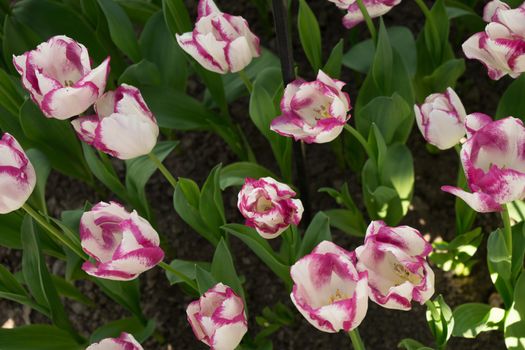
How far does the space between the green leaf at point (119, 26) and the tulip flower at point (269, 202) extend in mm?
530

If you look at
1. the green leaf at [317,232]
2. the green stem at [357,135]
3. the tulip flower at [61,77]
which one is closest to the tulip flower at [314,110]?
the green stem at [357,135]

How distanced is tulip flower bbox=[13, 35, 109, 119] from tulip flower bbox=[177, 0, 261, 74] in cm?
15

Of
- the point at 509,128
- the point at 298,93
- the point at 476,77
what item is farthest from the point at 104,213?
the point at 476,77

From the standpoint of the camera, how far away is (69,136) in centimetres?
151

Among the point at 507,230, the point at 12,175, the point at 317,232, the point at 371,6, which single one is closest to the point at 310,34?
the point at 371,6

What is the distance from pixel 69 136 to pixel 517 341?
2.68 feet

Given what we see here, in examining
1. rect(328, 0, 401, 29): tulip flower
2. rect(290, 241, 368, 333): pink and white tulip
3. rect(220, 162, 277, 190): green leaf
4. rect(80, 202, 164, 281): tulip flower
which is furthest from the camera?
rect(220, 162, 277, 190): green leaf

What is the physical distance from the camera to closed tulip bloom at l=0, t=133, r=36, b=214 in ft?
3.39

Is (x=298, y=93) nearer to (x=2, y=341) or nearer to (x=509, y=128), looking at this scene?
(x=509, y=128)

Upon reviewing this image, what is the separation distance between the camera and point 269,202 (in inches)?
42.6

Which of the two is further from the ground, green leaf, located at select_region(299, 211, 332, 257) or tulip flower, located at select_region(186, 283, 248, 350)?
tulip flower, located at select_region(186, 283, 248, 350)

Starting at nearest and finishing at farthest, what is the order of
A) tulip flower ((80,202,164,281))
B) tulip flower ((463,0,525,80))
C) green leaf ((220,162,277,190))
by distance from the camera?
tulip flower ((80,202,164,281))
tulip flower ((463,0,525,80))
green leaf ((220,162,277,190))

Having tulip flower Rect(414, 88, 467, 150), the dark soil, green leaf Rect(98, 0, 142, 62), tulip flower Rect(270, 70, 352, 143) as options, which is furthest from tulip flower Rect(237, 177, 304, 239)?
green leaf Rect(98, 0, 142, 62)

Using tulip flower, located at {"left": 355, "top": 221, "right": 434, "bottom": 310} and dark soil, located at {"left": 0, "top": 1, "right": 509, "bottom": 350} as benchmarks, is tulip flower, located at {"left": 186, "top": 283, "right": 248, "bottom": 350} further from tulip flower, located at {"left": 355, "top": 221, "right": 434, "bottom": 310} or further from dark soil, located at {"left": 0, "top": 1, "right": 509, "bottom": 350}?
dark soil, located at {"left": 0, "top": 1, "right": 509, "bottom": 350}
